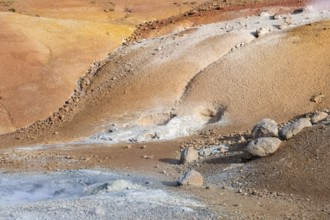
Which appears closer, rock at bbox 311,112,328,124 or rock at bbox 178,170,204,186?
rock at bbox 178,170,204,186

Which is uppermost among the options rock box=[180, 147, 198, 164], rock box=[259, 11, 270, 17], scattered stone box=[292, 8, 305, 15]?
scattered stone box=[292, 8, 305, 15]

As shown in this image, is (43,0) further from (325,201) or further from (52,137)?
(325,201)

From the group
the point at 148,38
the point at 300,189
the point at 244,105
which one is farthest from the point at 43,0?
the point at 300,189

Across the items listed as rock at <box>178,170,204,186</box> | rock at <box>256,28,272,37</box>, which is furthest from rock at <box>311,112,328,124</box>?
rock at <box>256,28,272,37</box>

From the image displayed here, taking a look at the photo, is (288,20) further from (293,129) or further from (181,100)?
(293,129)

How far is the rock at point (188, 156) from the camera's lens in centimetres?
1504

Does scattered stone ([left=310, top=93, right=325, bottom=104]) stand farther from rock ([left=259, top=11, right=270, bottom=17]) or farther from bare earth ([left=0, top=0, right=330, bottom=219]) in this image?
rock ([left=259, top=11, right=270, bottom=17])

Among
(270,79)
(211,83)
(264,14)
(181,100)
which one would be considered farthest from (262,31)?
(181,100)

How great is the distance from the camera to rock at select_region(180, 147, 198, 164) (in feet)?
49.3

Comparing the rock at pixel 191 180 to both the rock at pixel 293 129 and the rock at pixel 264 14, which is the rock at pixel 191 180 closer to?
the rock at pixel 293 129

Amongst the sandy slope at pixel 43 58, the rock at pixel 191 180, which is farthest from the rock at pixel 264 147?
the sandy slope at pixel 43 58

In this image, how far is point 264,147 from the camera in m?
13.7

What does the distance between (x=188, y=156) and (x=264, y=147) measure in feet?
6.69

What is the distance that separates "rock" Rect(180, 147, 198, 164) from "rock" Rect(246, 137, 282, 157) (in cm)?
161
